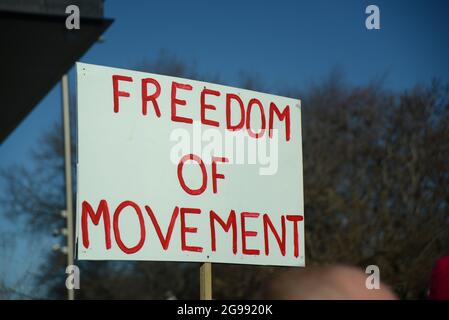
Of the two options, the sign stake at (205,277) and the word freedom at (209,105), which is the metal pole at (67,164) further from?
the sign stake at (205,277)

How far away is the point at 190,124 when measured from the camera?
4414 millimetres

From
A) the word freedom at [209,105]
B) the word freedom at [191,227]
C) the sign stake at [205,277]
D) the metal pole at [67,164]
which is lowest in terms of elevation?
the sign stake at [205,277]

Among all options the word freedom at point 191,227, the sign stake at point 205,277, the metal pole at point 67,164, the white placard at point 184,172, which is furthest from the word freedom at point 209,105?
the metal pole at point 67,164

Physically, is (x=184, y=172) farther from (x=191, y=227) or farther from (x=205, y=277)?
(x=205, y=277)

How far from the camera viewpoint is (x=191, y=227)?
4.30 meters

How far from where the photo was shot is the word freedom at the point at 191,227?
407cm

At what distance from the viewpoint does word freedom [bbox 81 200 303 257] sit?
407 cm

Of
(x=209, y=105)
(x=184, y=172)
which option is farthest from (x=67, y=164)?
(x=184, y=172)

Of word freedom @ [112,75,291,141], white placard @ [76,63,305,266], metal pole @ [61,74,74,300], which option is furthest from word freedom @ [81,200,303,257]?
metal pole @ [61,74,74,300]

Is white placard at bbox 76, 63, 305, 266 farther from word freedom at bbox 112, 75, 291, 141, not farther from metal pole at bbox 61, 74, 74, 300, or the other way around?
metal pole at bbox 61, 74, 74, 300

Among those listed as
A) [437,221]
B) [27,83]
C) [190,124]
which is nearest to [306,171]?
[437,221]

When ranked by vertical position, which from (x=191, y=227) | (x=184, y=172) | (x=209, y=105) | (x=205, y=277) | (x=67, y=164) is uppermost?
(x=67, y=164)

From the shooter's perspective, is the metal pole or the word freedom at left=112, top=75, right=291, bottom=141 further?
the metal pole
